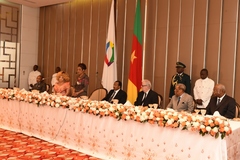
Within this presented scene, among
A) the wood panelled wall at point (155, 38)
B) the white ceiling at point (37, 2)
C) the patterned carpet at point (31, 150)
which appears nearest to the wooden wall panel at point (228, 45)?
the wood panelled wall at point (155, 38)

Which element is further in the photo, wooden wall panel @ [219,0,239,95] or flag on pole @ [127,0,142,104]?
flag on pole @ [127,0,142,104]

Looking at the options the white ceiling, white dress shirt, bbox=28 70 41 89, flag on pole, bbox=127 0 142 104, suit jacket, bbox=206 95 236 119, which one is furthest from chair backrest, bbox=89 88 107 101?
white dress shirt, bbox=28 70 41 89

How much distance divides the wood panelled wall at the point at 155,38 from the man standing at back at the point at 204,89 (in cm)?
28

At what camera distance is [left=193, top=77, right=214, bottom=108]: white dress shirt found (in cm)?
587

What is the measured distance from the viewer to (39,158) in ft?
12.7

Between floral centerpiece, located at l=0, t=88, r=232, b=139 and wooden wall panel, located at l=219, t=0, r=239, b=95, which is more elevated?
wooden wall panel, located at l=219, t=0, r=239, b=95

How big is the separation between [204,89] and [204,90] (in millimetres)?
22

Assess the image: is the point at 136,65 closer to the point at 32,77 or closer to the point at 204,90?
the point at 204,90

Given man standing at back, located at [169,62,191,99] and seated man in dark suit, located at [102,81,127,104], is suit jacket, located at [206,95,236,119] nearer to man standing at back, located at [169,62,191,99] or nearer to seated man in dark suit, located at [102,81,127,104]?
man standing at back, located at [169,62,191,99]

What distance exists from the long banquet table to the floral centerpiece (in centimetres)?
9

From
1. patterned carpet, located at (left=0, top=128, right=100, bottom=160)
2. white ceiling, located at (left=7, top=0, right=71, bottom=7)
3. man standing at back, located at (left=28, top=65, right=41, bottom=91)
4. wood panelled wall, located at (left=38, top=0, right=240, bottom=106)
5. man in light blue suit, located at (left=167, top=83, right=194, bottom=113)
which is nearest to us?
patterned carpet, located at (left=0, top=128, right=100, bottom=160)

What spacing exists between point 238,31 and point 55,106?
154 inches

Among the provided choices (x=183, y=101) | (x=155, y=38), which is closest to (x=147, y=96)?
(x=183, y=101)

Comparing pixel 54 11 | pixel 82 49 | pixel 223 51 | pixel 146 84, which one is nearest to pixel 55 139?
pixel 146 84
